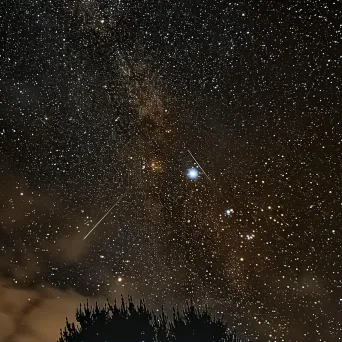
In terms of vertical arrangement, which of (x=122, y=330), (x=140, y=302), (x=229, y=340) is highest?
(x=140, y=302)

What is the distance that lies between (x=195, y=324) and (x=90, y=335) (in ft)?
15.2

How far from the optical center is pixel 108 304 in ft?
65.1

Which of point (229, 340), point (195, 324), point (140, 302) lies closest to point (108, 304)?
point (140, 302)

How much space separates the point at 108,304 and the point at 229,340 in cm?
563

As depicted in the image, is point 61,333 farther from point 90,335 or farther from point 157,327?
point 157,327

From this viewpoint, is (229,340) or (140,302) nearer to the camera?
→ (229,340)

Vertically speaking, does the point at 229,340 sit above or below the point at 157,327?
below

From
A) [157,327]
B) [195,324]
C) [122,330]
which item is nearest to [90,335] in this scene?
[122,330]

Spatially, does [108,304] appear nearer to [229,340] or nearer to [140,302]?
[140,302]

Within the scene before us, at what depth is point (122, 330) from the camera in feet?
61.3

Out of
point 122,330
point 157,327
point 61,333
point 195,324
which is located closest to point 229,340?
point 195,324

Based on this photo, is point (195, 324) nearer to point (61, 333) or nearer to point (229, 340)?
point (229, 340)

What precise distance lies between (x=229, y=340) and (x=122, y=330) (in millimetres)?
4607

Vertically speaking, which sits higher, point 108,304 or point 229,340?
point 108,304
